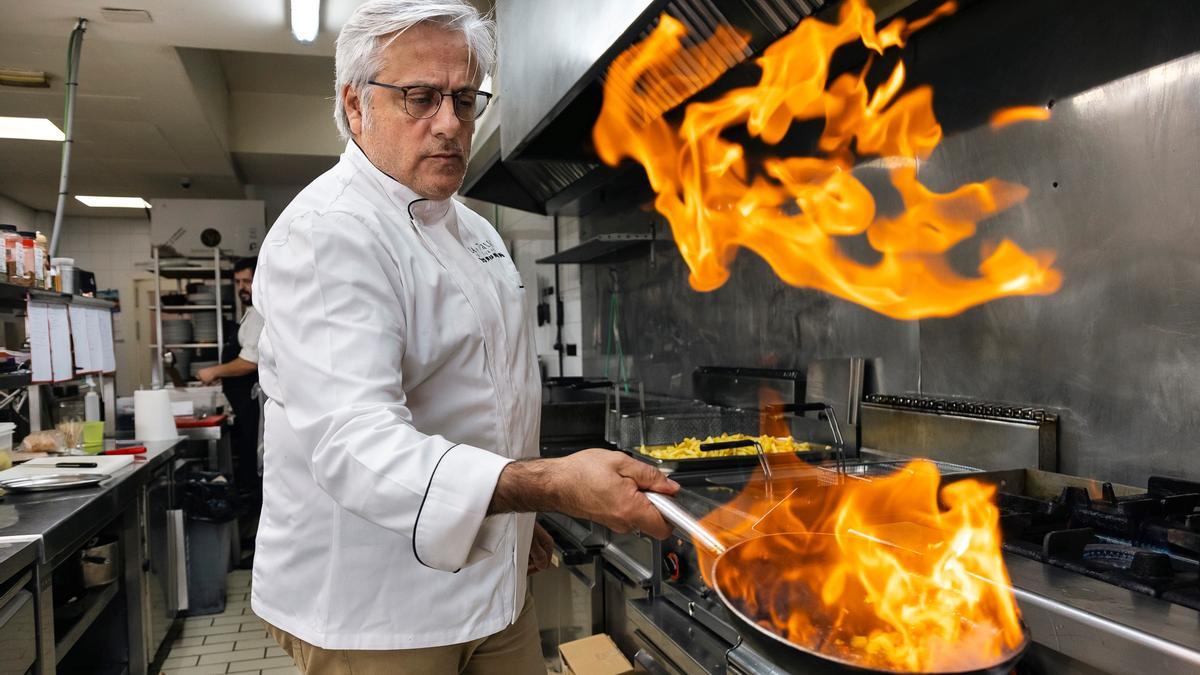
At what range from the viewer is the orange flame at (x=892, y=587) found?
3.00 ft

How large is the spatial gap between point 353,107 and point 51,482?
1982mm

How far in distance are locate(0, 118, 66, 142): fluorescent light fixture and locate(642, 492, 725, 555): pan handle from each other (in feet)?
23.4

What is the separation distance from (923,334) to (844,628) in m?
1.51

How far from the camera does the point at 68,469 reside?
2783mm

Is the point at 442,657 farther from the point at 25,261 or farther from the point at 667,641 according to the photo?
the point at 25,261

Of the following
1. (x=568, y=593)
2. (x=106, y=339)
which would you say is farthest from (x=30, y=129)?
(x=568, y=593)

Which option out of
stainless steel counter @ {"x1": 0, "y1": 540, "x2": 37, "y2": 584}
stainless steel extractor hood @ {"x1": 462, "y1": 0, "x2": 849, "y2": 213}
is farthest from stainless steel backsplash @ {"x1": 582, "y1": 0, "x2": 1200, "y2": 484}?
stainless steel counter @ {"x1": 0, "y1": 540, "x2": 37, "y2": 584}

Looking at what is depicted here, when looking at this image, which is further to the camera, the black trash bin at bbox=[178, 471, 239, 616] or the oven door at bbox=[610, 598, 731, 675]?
the black trash bin at bbox=[178, 471, 239, 616]

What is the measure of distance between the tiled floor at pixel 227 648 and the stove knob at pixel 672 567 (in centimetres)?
235

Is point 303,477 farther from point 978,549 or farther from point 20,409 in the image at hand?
point 20,409

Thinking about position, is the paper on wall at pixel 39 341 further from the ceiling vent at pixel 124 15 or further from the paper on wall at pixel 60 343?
the ceiling vent at pixel 124 15

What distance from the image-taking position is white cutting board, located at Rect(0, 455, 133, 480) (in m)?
2.66

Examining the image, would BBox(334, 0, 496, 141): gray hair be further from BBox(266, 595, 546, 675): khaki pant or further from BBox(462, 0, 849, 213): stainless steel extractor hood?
BBox(266, 595, 546, 675): khaki pant

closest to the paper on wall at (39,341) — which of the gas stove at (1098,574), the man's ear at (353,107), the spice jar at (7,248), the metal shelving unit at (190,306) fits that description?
the spice jar at (7,248)
